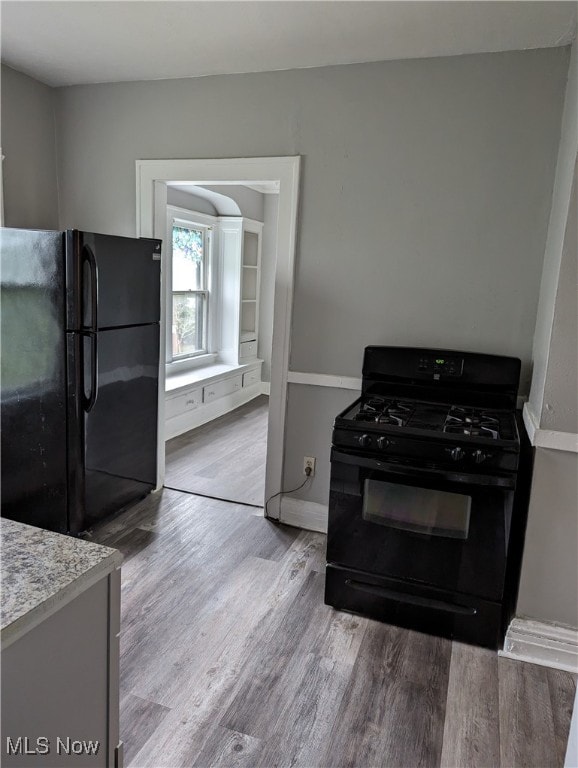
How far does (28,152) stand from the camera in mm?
3199

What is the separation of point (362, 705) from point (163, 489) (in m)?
2.11

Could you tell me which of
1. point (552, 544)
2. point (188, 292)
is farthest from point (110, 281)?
point (188, 292)

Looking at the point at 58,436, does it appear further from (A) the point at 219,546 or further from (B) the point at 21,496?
(A) the point at 219,546

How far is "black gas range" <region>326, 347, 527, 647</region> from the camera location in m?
2.09

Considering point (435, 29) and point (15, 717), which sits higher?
point (435, 29)

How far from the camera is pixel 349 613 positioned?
7.84 ft

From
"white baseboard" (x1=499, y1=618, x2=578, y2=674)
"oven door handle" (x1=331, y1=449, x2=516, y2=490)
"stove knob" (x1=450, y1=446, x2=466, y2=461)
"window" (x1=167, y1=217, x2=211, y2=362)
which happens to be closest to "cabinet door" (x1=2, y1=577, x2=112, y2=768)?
"oven door handle" (x1=331, y1=449, x2=516, y2=490)

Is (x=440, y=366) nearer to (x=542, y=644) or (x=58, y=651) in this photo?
(x=542, y=644)

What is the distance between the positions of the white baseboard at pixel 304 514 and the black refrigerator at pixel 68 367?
3.19ft

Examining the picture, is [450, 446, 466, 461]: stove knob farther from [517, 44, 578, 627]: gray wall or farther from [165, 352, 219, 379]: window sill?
[165, 352, 219, 379]: window sill

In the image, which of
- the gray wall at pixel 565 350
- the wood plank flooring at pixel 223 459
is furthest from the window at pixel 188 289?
the gray wall at pixel 565 350

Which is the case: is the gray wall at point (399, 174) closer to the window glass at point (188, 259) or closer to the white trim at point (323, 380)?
the white trim at point (323, 380)

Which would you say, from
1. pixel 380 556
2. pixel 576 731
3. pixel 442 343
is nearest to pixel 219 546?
pixel 380 556

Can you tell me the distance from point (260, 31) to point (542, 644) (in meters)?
2.81
